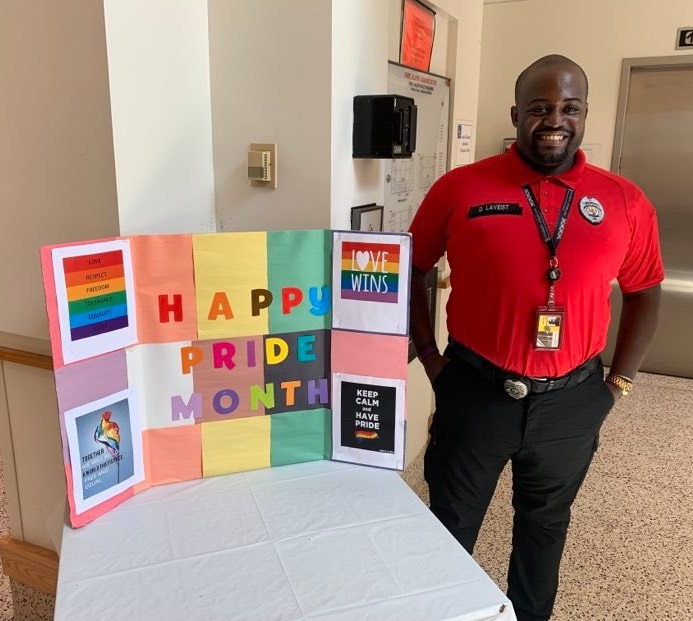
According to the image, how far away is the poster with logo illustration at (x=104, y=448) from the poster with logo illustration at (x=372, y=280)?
513 mm

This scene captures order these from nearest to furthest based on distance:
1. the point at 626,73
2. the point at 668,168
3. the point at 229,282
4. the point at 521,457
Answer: the point at 229,282, the point at 521,457, the point at 626,73, the point at 668,168

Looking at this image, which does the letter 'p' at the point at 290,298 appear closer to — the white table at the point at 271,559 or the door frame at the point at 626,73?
the white table at the point at 271,559

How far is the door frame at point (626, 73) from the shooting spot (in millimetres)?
3686

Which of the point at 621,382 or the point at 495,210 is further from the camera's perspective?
the point at 621,382

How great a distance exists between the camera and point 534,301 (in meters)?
1.48

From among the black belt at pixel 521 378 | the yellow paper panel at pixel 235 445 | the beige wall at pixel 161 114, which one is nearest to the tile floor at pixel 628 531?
the black belt at pixel 521 378

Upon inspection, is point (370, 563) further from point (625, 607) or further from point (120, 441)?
point (625, 607)

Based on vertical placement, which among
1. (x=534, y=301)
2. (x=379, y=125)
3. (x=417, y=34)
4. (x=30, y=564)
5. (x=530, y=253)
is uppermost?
(x=417, y=34)

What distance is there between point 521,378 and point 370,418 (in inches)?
15.3

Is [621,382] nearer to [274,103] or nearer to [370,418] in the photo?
[370,418]

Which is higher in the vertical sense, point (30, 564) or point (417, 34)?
point (417, 34)

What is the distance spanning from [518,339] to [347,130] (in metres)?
0.73

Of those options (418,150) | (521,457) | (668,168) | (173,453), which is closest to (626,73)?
(668,168)

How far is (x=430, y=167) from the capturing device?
8.27ft
